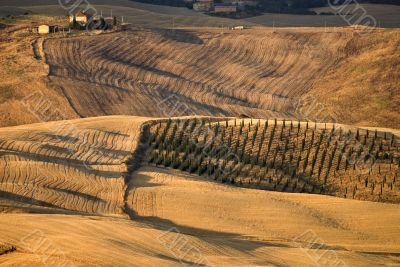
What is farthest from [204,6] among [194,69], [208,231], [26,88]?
[208,231]

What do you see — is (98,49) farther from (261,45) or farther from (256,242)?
(256,242)

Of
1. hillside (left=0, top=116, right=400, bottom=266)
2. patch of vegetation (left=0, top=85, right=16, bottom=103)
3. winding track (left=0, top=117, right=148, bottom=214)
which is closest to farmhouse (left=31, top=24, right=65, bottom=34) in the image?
patch of vegetation (left=0, top=85, right=16, bottom=103)

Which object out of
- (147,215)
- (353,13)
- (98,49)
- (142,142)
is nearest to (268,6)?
(353,13)

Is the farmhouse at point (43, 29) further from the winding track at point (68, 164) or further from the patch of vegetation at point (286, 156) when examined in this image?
the patch of vegetation at point (286, 156)

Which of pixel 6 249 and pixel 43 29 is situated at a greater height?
pixel 6 249

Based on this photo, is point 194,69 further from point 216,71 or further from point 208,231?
point 208,231

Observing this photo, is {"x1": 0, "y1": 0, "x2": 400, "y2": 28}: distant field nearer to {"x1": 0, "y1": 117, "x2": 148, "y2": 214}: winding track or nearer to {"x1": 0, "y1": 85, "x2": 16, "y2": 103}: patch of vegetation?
{"x1": 0, "y1": 85, "x2": 16, "y2": 103}: patch of vegetation

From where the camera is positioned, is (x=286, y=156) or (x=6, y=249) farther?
(x=286, y=156)
